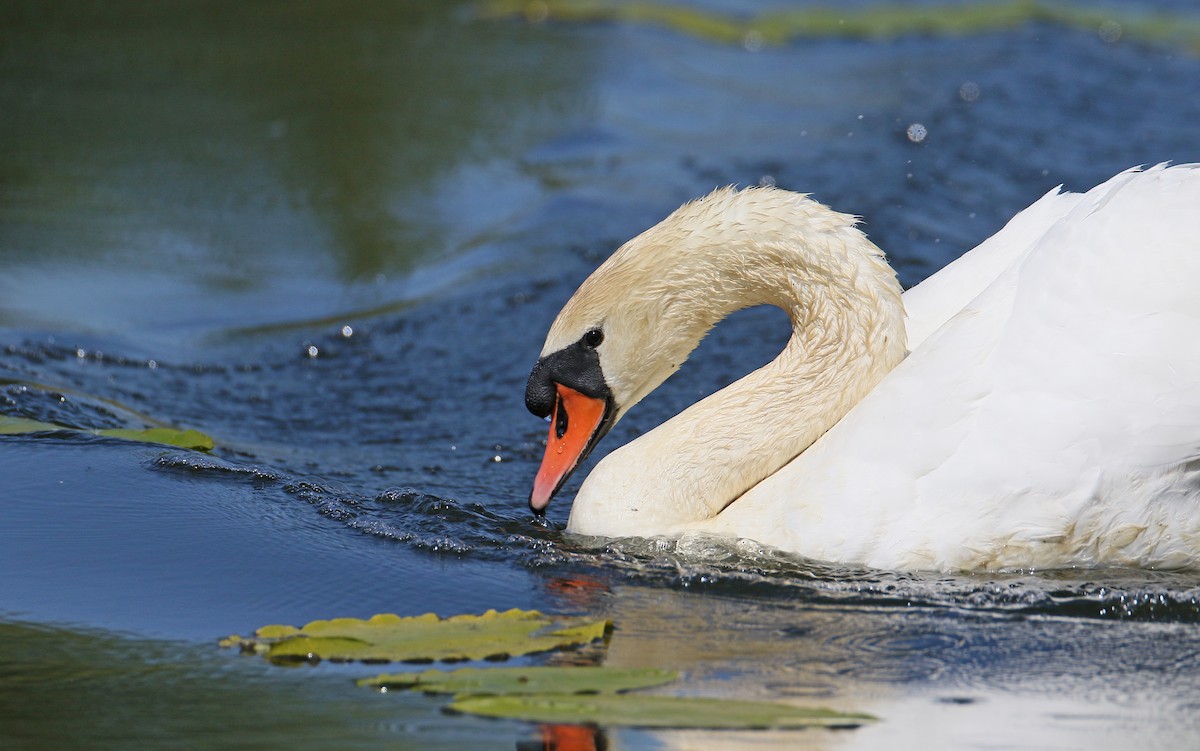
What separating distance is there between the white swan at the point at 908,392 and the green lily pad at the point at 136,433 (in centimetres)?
156

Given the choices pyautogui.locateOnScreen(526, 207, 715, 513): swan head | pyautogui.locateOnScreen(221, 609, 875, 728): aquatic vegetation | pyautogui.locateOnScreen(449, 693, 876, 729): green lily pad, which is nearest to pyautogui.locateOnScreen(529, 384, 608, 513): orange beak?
pyautogui.locateOnScreen(526, 207, 715, 513): swan head

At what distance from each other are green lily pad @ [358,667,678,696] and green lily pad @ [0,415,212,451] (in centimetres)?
244

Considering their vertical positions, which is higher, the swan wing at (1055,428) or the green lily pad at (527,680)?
the swan wing at (1055,428)

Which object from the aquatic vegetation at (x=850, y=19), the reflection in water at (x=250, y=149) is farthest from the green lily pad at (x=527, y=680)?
the aquatic vegetation at (x=850, y=19)

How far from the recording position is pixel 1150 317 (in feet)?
16.1

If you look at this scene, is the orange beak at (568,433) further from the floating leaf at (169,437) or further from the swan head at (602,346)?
the floating leaf at (169,437)

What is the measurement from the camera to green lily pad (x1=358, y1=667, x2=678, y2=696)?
394 centimetres

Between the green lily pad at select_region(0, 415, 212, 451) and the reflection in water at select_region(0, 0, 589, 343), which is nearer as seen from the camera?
the green lily pad at select_region(0, 415, 212, 451)

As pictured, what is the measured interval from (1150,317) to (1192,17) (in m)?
11.9

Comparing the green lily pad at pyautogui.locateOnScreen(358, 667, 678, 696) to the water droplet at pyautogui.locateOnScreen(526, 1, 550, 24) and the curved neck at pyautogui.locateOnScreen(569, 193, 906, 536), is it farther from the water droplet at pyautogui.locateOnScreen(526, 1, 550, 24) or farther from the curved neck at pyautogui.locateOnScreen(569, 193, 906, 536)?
the water droplet at pyautogui.locateOnScreen(526, 1, 550, 24)

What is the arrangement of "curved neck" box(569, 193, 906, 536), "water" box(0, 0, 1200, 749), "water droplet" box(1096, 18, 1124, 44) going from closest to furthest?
"water" box(0, 0, 1200, 749) → "curved neck" box(569, 193, 906, 536) → "water droplet" box(1096, 18, 1124, 44)

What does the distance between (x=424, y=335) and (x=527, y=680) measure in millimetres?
4663

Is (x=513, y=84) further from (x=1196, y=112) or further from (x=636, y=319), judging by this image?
Answer: (x=636, y=319)

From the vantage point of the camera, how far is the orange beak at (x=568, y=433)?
18.3 feet
